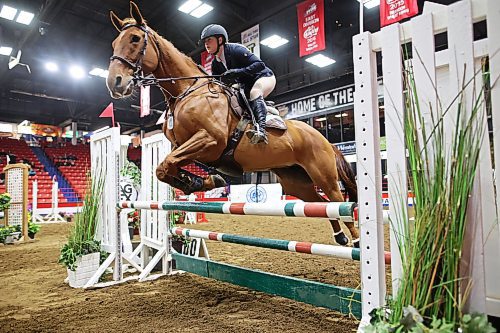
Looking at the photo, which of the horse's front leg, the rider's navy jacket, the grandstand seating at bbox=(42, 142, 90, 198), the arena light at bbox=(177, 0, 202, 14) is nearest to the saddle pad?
the rider's navy jacket

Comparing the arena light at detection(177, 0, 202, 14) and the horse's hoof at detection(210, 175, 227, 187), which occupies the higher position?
the arena light at detection(177, 0, 202, 14)

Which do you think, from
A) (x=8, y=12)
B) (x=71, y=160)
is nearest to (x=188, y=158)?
(x=8, y=12)

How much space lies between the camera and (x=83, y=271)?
105 inches

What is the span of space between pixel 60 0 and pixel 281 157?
7.30 m

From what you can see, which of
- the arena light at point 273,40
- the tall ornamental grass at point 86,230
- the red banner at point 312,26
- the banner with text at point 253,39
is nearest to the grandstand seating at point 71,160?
the arena light at point 273,40

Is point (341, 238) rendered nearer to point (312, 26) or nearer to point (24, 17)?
point (312, 26)

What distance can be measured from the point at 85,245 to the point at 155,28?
828 cm

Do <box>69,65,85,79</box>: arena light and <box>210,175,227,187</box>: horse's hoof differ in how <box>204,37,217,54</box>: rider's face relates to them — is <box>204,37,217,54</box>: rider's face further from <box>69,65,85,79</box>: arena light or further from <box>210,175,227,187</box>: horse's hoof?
<box>69,65,85,79</box>: arena light

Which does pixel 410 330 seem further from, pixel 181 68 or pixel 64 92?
pixel 64 92

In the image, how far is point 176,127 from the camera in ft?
8.04

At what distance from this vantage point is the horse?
91.7 inches

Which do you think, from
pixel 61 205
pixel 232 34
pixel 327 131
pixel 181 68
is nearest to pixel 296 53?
pixel 327 131

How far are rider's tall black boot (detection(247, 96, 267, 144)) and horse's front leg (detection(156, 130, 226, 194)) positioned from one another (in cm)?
25

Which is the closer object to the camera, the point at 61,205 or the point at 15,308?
the point at 15,308
